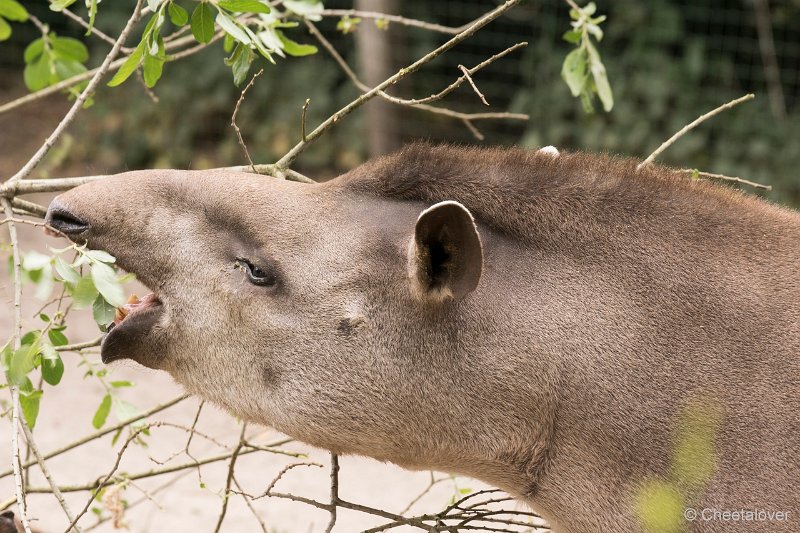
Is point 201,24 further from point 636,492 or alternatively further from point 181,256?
point 636,492

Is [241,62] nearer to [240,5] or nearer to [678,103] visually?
[240,5]

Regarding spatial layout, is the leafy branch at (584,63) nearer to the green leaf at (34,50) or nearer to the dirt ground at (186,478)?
the dirt ground at (186,478)

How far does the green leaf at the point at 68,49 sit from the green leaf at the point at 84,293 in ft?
5.54

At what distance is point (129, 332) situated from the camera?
2908 mm

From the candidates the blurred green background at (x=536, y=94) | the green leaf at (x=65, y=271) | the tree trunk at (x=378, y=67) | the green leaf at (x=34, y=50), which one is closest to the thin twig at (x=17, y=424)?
the green leaf at (x=65, y=271)

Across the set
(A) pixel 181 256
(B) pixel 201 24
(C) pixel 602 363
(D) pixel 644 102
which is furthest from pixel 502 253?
(D) pixel 644 102

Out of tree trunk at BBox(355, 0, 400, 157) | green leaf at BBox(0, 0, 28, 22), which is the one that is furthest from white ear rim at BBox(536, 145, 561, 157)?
tree trunk at BBox(355, 0, 400, 157)

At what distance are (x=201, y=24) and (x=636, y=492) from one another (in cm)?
170

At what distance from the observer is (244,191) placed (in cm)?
297

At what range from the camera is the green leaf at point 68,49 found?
13.3ft

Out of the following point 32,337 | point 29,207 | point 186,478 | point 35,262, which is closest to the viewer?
point 35,262

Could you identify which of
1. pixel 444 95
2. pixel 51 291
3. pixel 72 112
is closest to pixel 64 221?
pixel 51 291

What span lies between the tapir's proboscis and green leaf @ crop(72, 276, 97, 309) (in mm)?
276

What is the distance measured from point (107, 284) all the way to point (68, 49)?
1838 mm
